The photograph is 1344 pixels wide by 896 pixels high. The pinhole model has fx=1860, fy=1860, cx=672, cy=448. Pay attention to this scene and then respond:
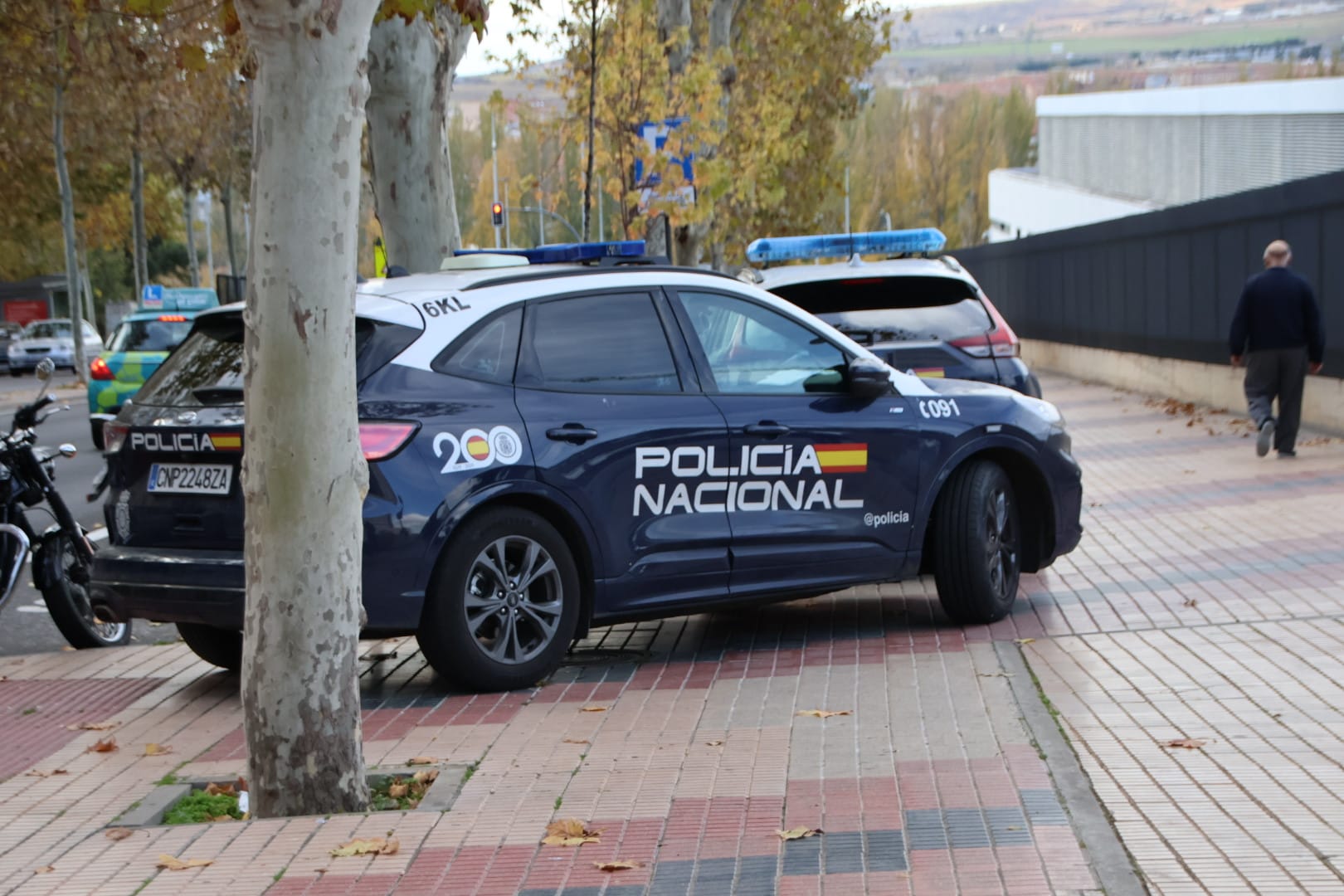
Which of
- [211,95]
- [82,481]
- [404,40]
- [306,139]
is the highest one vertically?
[211,95]

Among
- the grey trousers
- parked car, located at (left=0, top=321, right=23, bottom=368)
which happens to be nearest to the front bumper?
the grey trousers

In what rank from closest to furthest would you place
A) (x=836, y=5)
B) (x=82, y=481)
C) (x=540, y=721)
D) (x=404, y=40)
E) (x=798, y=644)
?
(x=540, y=721), (x=798, y=644), (x=404, y=40), (x=82, y=481), (x=836, y=5)

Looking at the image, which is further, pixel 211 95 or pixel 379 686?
pixel 211 95

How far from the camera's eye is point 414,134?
13312 mm

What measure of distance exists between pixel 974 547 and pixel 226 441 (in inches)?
136

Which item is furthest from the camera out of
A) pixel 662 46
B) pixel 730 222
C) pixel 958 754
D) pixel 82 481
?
pixel 730 222

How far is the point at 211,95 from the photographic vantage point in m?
46.2

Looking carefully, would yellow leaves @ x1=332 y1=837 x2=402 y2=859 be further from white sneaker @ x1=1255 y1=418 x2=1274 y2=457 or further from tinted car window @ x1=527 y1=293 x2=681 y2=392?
white sneaker @ x1=1255 y1=418 x2=1274 y2=457

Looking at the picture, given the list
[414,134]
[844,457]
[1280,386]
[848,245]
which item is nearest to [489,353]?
[844,457]

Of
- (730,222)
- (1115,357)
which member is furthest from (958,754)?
(730,222)

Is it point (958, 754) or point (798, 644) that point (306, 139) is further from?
point (798, 644)

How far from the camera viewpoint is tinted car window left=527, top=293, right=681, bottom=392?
7891 millimetres

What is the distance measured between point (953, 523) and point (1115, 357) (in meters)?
21.2

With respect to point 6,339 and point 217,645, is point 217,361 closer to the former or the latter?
point 217,645
